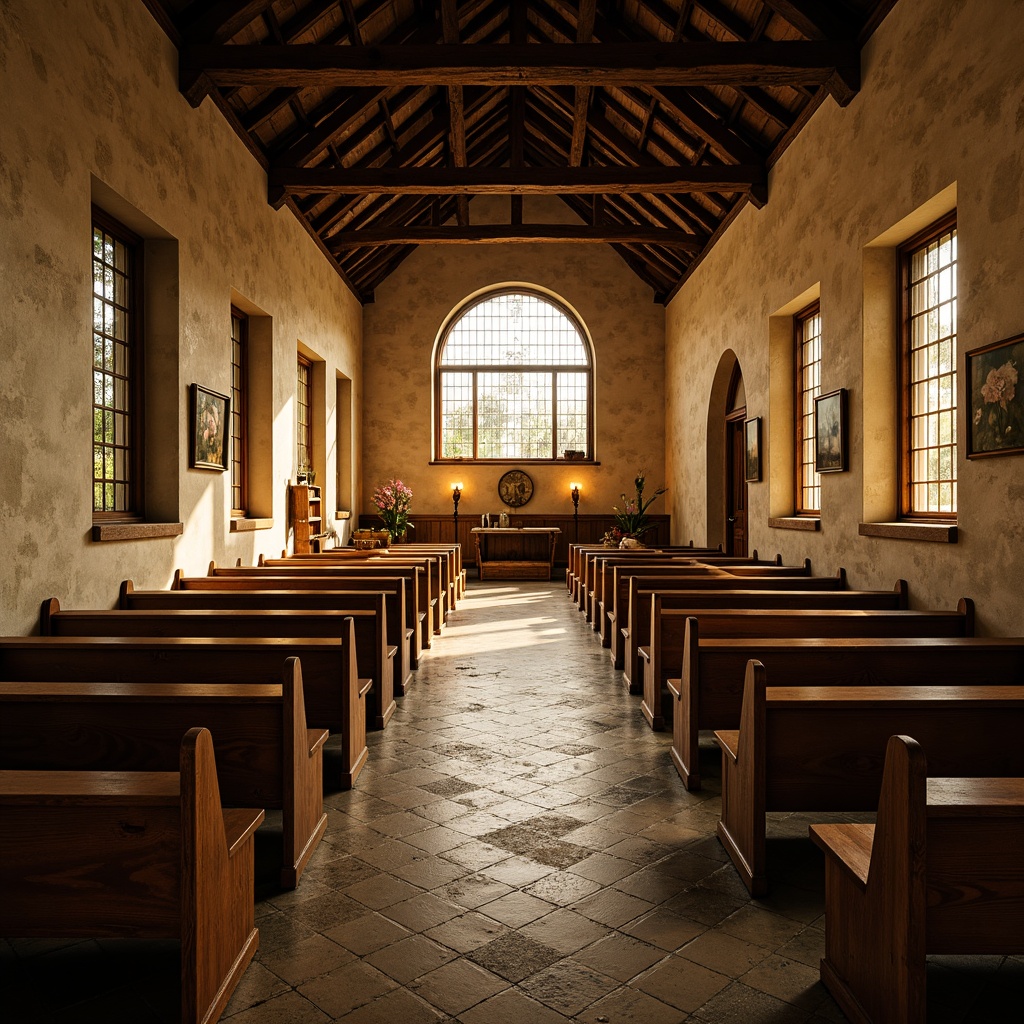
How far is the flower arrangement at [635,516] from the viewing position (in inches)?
441

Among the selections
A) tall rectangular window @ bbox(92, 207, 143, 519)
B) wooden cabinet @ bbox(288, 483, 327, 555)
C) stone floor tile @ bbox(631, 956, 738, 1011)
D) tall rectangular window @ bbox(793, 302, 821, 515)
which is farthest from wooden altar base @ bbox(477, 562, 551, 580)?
stone floor tile @ bbox(631, 956, 738, 1011)

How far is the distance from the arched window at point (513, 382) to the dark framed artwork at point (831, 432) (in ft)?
23.6

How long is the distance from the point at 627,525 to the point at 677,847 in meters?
8.60

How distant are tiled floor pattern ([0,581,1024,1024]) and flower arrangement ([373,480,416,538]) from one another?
757 centimetres

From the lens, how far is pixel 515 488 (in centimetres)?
1297

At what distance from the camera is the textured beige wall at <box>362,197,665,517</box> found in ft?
42.3

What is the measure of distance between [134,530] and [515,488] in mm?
8610

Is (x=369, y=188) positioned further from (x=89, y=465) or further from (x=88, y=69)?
(x=89, y=465)

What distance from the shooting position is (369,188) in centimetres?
766

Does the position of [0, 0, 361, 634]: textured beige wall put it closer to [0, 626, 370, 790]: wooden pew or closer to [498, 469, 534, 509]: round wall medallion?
[0, 626, 370, 790]: wooden pew

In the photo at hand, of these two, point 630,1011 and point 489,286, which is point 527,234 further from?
point 630,1011

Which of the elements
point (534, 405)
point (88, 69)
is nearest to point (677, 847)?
point (88, 69)

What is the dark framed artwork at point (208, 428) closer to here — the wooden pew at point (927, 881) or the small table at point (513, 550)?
the wooden pew at point (927, 881)

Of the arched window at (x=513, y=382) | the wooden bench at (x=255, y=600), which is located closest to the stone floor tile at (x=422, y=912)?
→ the wooden bench at (x=255, y=600)
